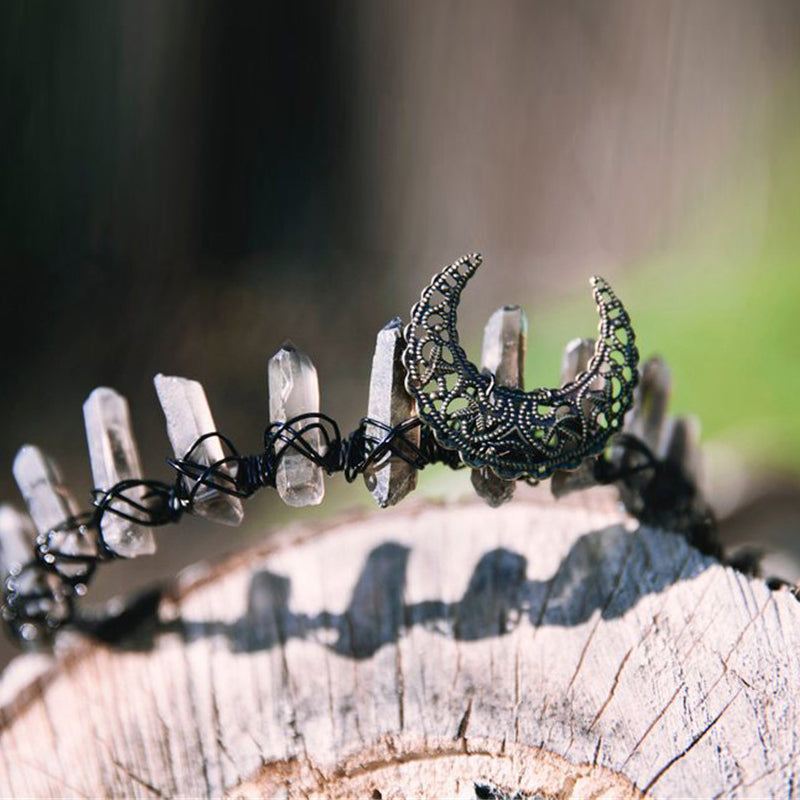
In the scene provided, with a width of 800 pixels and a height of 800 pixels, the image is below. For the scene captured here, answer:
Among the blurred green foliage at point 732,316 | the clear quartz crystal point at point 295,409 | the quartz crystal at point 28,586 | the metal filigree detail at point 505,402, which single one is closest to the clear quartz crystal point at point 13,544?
the quartz crystal at point 28,586

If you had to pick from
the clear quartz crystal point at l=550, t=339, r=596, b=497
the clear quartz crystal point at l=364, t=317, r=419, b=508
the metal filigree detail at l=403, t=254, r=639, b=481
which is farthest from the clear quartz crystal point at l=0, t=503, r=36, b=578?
the clear quartz crystal point at l=550, t=339, r=596, b=497

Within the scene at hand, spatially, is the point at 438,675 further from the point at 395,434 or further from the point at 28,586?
the point at 28,586

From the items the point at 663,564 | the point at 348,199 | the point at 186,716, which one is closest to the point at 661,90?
the point at 348,199

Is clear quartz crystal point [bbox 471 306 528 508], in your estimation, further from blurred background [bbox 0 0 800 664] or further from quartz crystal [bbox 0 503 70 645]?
blurred background [bbox 0 0 800 664]

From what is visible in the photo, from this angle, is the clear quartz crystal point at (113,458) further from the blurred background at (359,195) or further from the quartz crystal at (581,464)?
the blurred background at (359,195)

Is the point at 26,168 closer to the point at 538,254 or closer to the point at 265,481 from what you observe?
the point at 538,254
